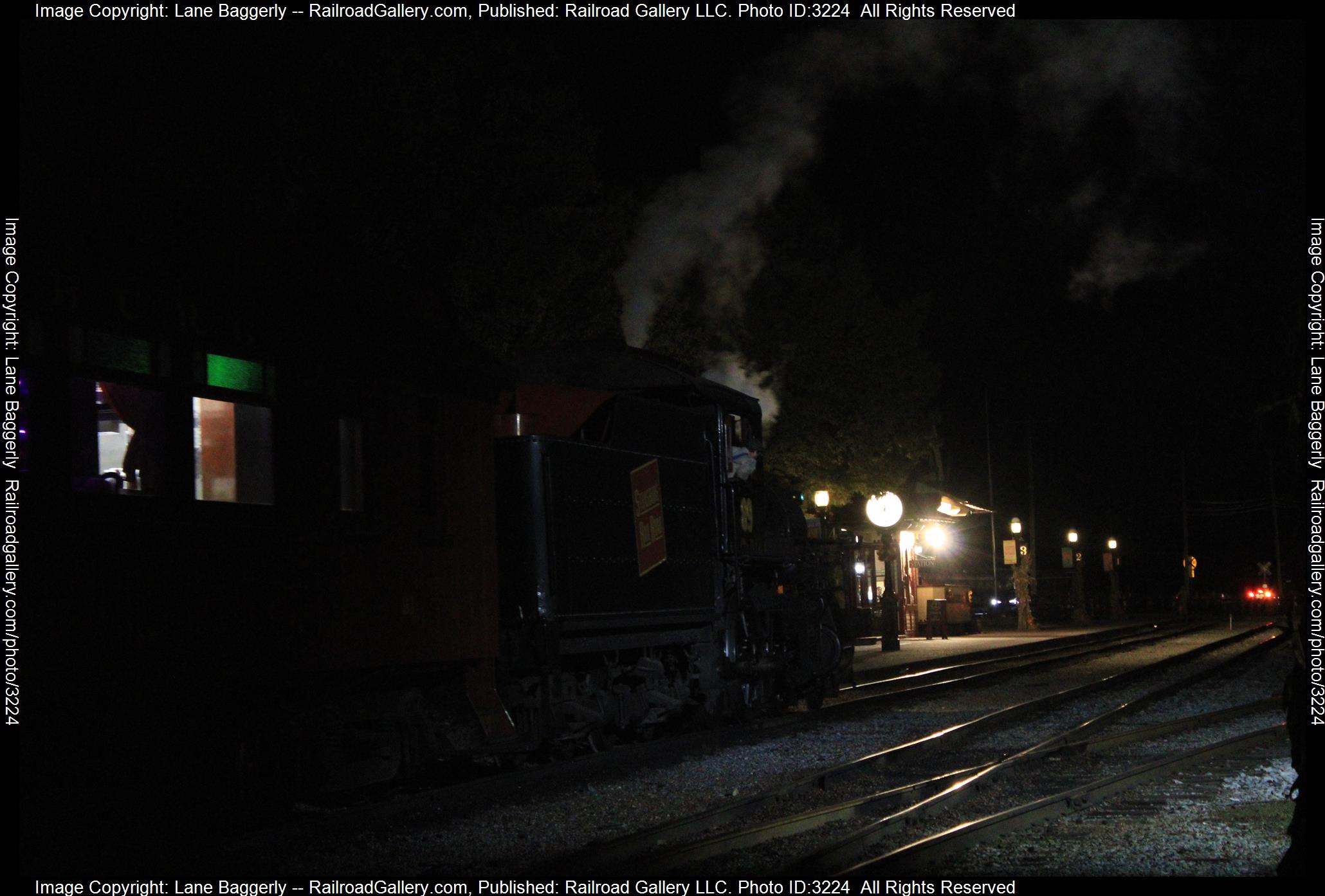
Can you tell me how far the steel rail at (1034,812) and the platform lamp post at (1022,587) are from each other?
29492mm

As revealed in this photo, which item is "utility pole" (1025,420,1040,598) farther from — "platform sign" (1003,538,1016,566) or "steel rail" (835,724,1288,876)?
"steel rail" (835,724,1288,876)

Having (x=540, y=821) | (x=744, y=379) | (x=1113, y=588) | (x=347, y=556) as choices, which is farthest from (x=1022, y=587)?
(x=347, y=556)

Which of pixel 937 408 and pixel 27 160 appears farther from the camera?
pixel 937 408

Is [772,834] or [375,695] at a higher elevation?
[375,695]

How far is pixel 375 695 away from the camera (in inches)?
327

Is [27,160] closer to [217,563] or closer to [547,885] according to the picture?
[217,563]

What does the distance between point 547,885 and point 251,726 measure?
7.08 feet

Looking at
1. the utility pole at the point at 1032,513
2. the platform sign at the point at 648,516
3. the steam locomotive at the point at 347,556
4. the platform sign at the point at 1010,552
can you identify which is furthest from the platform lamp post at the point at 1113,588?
the platform sign at the point at 648,516

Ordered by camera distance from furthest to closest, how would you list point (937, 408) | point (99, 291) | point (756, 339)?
point (937, 408) → point (756, 339) → point (99, 291)

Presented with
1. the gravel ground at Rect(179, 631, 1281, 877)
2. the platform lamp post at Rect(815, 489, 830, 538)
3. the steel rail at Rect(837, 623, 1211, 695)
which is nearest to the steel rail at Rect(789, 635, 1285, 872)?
the gravel ground at Rect(179, 631, 1281, 877)

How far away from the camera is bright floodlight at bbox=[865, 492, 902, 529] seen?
29031 millimetres

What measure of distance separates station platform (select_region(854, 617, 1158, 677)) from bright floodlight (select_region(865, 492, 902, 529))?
2488mm

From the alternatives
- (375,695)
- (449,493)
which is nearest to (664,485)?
(449,493)

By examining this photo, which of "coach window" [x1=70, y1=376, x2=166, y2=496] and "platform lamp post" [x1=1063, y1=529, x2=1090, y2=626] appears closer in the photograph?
"coach window" [x1=70, y1=376, x2=166, y2=496]
